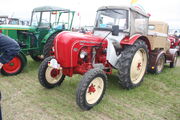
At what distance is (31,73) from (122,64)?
2.68 metres

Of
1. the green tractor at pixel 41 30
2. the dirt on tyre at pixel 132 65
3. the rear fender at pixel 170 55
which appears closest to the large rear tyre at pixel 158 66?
the rear fender at pixel 170 55

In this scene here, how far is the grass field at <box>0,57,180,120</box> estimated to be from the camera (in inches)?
102

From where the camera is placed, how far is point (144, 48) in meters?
3.73

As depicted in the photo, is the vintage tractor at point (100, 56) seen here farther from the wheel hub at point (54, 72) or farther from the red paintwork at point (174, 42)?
the red paintwork at point (174, 42)

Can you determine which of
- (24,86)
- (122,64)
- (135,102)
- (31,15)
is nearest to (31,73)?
(24,86)

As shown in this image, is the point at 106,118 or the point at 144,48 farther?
the point at 144,48

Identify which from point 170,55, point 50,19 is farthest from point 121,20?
point 170,55

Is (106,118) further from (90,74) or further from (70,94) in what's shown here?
(70,94)

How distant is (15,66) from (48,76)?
1554mm

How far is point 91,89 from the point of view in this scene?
2793 mm

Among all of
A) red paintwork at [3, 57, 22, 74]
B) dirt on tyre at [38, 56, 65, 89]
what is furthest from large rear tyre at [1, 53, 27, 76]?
dirt on tyre at [38, 56, 65, 89]

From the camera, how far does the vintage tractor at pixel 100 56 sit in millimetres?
2846

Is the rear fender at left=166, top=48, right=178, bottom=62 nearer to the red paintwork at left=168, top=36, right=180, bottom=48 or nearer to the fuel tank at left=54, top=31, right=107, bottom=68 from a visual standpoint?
the red paintwork at left=168, top=36, right=180, bottom=48

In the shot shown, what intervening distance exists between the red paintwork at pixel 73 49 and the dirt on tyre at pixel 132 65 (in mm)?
609
